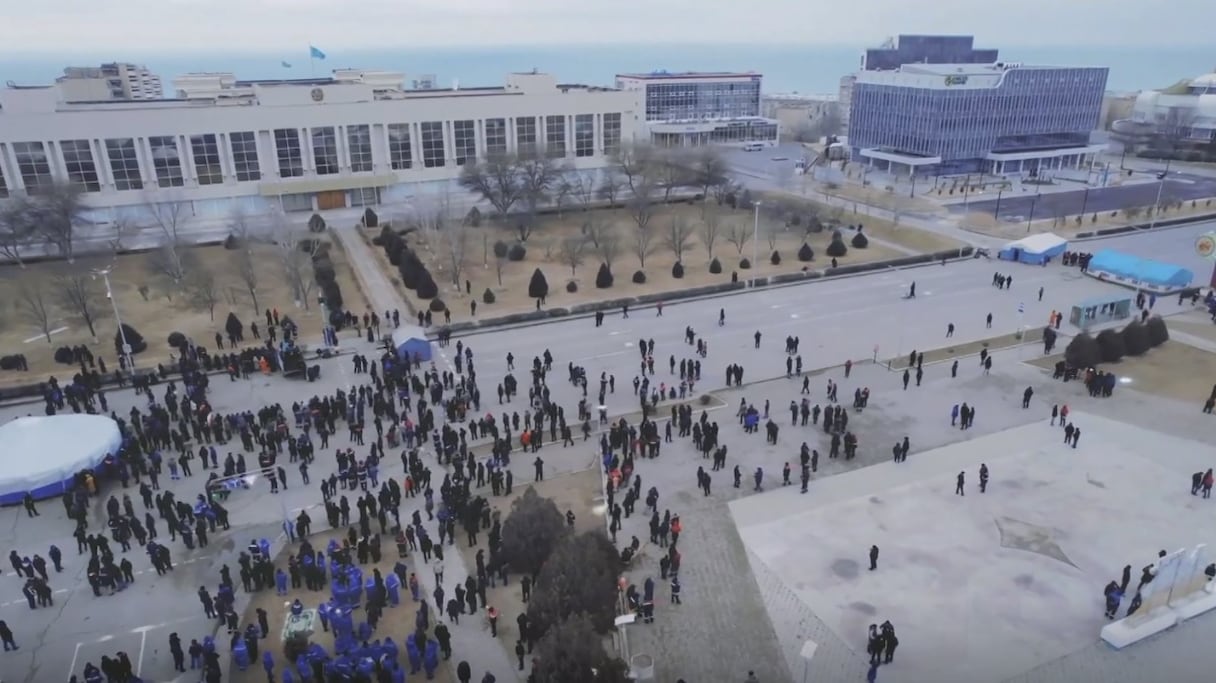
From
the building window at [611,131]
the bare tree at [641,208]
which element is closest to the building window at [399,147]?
the building window at [611,131]

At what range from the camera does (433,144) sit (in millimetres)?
57812

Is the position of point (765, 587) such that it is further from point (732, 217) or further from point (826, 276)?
point (732, 217)

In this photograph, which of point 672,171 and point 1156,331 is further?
point 672,171

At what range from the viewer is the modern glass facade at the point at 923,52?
3125 inches

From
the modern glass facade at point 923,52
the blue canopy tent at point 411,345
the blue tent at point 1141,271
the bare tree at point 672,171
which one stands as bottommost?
the blue canopy tent at point 411,345

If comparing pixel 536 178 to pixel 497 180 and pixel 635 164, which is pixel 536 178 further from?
pixel 635 164

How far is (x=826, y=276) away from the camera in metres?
39.1

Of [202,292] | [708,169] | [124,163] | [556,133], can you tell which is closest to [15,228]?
[124,163]

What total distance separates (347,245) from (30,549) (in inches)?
1198

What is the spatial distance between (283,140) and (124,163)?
9726 millimetres

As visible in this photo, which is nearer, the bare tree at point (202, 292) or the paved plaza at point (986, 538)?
the paved plaza at point (986, 538)

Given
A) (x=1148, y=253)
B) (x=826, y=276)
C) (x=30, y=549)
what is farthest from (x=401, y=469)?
(x=1148, y=253)

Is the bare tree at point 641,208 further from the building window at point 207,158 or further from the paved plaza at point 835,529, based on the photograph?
the building window at point 207,158

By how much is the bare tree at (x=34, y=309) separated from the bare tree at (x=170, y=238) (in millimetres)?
5004
